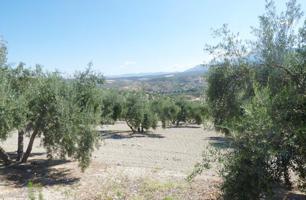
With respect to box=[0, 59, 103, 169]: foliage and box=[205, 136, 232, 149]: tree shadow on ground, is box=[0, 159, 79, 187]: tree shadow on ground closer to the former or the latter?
box=[0, 59, 103, 169]: foliage

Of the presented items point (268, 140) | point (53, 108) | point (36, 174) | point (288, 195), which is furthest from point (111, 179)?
point (268, 140)

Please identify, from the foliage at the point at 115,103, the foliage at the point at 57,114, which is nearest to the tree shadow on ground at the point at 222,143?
the foliage at the point at 57,114

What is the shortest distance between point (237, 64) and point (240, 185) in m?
5.88

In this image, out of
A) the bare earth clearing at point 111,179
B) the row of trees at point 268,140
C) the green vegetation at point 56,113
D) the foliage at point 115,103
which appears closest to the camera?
the row of trees at point 268,140

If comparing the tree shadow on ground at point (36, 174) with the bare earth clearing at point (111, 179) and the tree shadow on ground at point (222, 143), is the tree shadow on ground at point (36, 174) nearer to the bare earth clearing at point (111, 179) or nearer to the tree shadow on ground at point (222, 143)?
the bare earth clearing at point (111, 179)

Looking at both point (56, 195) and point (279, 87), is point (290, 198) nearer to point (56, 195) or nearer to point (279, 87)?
point (279, 87)

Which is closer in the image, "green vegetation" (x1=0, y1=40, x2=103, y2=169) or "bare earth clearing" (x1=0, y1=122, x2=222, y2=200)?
"bare earth clearing" (x1=0, y1=122, x2=222, y2=200)

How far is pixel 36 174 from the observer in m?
18.5

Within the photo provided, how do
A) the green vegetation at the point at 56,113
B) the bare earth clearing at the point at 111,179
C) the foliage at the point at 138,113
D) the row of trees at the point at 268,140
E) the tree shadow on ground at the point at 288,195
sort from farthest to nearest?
the foliage at the point at 138,113, the green vegetation at the point at 56,113, the bare earth clearing at the point at 111,179, the tree shadow on ground at the point at 288,195, the row of trees at the point at 268,140

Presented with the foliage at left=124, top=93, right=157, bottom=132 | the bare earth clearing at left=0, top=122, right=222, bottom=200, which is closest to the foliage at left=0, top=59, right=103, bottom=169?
the bare earth clearing at left=0, top=122, right=222, bottom=200

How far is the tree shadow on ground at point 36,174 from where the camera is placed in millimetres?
17031

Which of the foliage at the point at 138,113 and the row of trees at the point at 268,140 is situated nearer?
the row of trees at the point at 268,140

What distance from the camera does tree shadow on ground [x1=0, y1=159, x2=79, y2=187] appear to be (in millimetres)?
17031

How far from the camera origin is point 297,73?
9992mm
